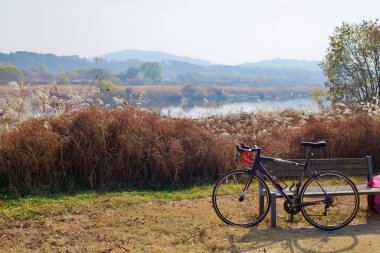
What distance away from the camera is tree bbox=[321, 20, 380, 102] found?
14.3 meters

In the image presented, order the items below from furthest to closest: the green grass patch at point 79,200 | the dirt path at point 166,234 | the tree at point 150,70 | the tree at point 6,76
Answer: the tree at point 150,70
the tree at point 6,76
the green grass patch at point 79,200
the dirt path at point 166,234

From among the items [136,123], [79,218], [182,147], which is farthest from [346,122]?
[79,218]

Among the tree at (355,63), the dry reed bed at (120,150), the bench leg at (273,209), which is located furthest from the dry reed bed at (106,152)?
the tree at (355,63)

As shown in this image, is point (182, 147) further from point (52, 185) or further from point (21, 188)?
point (21, 188)

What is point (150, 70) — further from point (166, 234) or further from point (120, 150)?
point (166, 234)

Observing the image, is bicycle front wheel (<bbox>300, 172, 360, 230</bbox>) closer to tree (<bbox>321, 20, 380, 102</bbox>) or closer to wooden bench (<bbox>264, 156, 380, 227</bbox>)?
wooden bench (<bbox>264, 156, 380, 227</bbox>)

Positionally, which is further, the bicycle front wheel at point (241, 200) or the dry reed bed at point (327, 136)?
the dry reed bed at point (327, 136)

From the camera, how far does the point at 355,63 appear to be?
48.8 feet

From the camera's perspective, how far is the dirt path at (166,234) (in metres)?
4.51

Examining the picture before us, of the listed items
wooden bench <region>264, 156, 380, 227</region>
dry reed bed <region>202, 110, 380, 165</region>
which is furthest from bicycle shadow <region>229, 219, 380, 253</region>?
dry reed bed <region>202, 110, 380, 165</region>

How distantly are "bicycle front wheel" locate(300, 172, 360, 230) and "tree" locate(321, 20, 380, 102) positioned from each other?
10218 mm

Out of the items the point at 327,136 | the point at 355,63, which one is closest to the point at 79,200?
the point at 327,136

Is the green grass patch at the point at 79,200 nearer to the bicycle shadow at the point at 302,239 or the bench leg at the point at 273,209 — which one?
the bench leg at the point at 273,209

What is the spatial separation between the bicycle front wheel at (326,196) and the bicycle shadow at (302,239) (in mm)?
144
